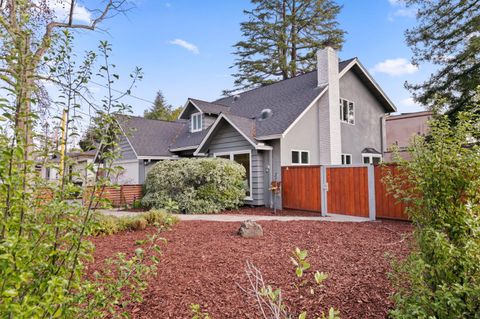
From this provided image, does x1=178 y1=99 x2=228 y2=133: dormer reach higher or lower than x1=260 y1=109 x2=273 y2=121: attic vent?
higher

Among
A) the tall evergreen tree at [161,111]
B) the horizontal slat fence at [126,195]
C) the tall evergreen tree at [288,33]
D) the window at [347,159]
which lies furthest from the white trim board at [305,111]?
the tall evergreen tree at [161,111]

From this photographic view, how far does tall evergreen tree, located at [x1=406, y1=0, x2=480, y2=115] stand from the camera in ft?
40.1

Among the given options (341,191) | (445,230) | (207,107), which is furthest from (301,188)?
(445,230)

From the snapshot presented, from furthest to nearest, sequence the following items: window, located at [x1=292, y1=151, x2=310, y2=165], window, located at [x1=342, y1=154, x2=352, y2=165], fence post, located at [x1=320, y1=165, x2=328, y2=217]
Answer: window, located at [x1=342, y1=154, x2=352, y2=165], window, located at [x1=292, y1=151, x2=310, y2=165], fence post, located at [x1=320, y1=165, x2=328, y2=217]

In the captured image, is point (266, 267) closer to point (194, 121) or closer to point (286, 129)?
point (286, 129)

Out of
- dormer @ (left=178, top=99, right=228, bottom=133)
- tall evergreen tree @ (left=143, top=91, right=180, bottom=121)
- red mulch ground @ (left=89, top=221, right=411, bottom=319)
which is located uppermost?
tall evergreen tree @ (left=143, top=91, right=180, bottom=121)

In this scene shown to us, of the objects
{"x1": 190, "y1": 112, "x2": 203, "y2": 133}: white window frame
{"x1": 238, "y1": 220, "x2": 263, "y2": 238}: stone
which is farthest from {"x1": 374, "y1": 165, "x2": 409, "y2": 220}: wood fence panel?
{"x1": 190, "y1": 112, "x2": 203, "y2": 133}: white window frame

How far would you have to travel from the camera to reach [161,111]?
147 ft

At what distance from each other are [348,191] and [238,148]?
503 centimetres

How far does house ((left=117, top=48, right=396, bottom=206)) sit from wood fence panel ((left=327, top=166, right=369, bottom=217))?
92.6 inches

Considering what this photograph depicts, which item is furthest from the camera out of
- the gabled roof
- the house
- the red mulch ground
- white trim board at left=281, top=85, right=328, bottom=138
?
the gabled roof

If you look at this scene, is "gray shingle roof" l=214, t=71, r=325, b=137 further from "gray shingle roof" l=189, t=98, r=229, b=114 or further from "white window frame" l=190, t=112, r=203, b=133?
"white window frame" l=190, t=112, r=203, b=133

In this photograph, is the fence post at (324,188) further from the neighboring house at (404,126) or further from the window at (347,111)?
the neighboring house at (404,126)

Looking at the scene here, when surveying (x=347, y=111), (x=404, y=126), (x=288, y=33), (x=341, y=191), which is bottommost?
(x=341, y=191)
